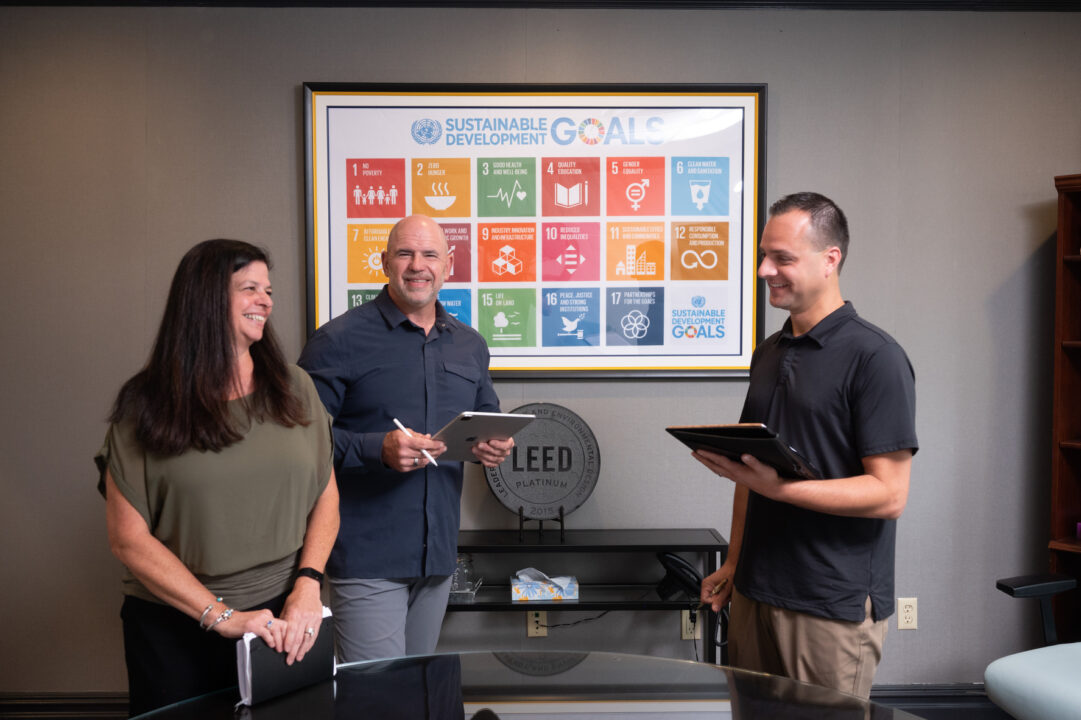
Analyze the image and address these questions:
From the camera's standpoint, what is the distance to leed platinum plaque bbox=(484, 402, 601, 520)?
2.68 m

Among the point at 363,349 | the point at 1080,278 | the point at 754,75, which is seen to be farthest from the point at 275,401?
the point at 1080,278

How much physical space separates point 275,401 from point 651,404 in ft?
5.31

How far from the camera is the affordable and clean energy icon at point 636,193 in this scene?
2811 millimetres

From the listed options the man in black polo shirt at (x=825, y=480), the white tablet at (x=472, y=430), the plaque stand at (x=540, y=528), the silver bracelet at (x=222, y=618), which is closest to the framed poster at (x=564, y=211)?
the plaque stand at (x=540, y=528)

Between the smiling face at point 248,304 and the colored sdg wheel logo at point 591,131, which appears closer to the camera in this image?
the smiling face at point 248,304

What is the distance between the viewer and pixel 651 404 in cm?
285

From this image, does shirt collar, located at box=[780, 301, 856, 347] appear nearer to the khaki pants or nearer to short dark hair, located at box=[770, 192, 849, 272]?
short dark hair, located at box=[770, 192, 849, 272]

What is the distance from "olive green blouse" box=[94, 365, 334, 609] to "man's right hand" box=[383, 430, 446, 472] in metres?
0.32

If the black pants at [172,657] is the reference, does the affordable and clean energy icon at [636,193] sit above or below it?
above

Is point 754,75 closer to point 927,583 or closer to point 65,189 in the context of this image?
point 927,583

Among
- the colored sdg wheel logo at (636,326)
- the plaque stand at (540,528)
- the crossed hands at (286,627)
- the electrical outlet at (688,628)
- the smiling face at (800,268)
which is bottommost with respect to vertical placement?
the electrical outlet at (688,628)

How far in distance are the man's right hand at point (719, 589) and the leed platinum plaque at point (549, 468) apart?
0.83m

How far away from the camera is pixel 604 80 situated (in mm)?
2809

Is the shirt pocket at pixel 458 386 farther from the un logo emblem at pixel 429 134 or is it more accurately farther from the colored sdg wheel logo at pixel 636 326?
the un logo emblem at pixel 429 134
